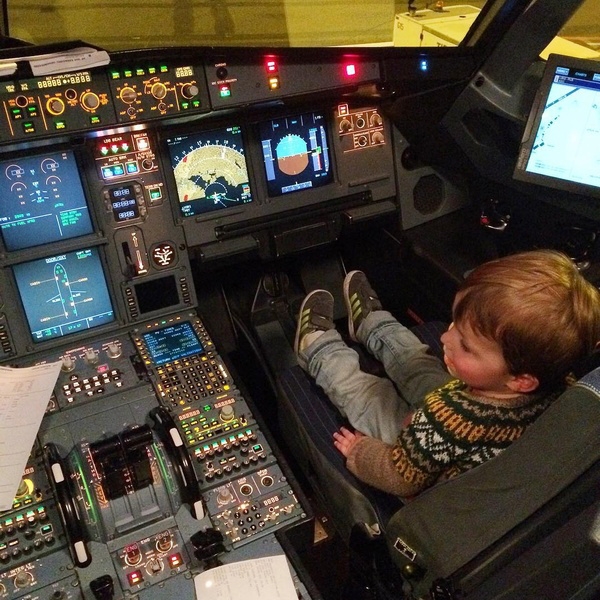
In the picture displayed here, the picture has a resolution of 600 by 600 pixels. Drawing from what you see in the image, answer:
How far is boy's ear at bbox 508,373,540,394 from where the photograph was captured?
116 centimetres

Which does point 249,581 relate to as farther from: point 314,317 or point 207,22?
point 207,22

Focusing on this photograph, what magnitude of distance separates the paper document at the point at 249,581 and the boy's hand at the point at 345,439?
0.30 metres

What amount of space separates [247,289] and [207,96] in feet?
2.70

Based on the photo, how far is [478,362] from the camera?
119 centimetres

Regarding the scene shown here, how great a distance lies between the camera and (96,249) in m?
1.89

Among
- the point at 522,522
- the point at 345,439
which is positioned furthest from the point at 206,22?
the point at 522,522

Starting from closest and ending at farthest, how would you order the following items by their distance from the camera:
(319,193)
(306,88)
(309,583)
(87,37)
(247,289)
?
(309,583)
(306,88)
(319,193)
(247,289)
(87,37)

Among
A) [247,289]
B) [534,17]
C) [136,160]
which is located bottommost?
[247,289]

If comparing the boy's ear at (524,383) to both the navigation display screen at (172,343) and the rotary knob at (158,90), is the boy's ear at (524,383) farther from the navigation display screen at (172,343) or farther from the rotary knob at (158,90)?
the rotary knob at (158,90)

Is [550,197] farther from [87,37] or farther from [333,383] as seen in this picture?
[87,37]

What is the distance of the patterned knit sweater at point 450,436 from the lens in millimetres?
1194

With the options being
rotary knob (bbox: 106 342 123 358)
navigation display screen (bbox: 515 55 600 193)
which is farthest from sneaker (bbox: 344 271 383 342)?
rotary knob (bbox: 106 342 123 358)

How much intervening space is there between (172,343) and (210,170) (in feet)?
1.83

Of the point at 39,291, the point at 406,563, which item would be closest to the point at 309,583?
the point at 406,563
